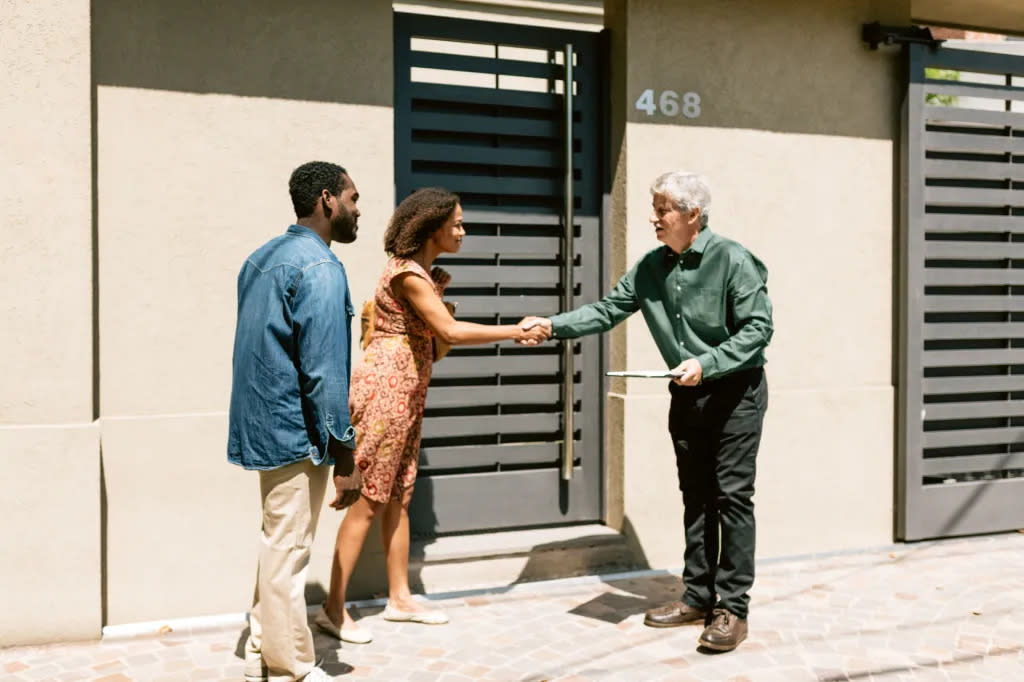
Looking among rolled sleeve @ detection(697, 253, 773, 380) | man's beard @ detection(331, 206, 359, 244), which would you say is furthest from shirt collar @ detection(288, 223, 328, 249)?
rolled sleeve @ detection(697, 253, 773, 380)

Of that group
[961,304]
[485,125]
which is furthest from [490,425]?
[961,304]

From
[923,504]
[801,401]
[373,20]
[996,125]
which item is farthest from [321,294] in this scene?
[996,125]

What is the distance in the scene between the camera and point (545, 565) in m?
5.81

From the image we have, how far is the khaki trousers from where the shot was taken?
3893 millimetres

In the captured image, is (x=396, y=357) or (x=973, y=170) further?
(x=973, y=170)

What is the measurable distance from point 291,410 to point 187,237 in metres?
1.71

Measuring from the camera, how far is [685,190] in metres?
4.73

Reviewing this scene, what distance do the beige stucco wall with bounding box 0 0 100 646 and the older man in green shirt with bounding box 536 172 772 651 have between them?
2.77 m

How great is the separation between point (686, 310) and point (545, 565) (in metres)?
1.88

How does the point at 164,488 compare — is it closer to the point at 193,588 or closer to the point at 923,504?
the point at 193,588

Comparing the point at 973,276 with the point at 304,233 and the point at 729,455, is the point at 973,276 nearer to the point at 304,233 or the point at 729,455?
the point at 729,455

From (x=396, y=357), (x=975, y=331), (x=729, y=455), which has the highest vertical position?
(x=975, y=331)

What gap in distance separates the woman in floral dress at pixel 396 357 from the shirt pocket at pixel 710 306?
96 centimetres

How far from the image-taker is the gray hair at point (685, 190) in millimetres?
4730
